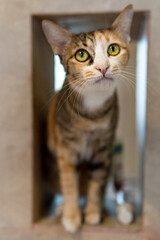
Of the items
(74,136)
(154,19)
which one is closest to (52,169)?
(74,136)

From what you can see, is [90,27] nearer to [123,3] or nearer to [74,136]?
[123,3]

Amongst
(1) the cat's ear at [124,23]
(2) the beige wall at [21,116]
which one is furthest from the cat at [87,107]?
(2) the beige wall at [21,116]

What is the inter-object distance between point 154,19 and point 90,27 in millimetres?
300

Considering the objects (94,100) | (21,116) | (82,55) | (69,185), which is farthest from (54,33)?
(69,185)

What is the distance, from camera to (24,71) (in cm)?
82

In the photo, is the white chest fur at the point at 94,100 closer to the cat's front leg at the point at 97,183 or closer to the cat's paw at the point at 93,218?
the cat's front leg at the point at 97,183

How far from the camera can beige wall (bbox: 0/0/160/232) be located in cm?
73

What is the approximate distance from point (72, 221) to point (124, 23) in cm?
69

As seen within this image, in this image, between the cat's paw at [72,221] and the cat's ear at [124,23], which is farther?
the cat's paw at [72,221]

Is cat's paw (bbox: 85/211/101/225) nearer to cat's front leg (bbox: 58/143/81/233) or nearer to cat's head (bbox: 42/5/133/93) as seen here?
cat's front leg (bbox: 58/143/81/233)

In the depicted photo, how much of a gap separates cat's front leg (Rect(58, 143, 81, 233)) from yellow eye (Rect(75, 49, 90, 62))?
0.45m

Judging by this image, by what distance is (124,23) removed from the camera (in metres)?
0.45

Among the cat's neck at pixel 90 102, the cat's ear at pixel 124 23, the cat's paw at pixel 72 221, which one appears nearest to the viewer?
the cat's ear at pixel 124 23

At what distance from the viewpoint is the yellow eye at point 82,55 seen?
0.47 metres
